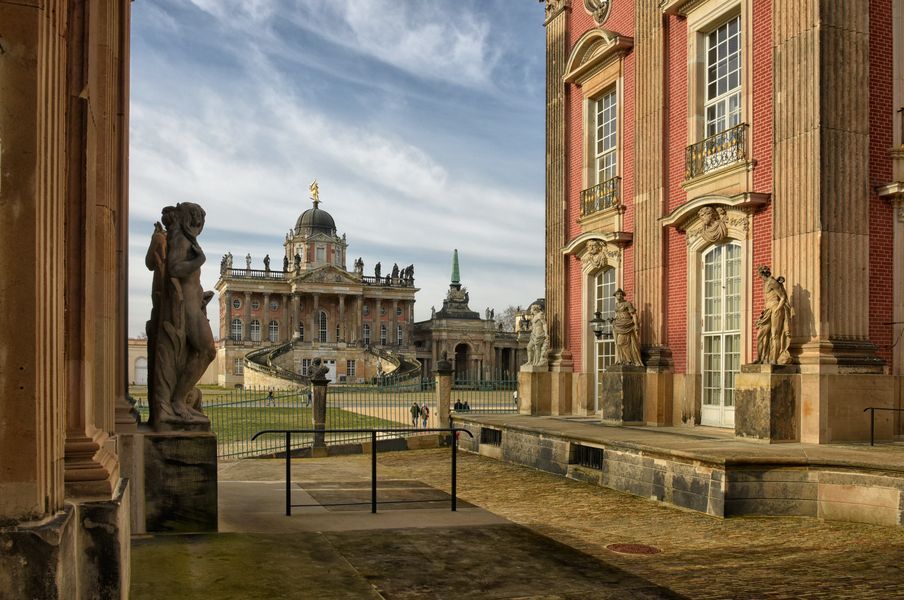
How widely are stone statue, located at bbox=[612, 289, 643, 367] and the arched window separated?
1.95m

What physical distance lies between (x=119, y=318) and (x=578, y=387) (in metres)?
14.2

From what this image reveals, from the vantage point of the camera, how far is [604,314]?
66.9 ft

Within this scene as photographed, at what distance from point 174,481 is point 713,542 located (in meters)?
5.70

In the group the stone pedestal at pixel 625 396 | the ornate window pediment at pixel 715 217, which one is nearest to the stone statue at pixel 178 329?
the ornate window pediment at pixel 715 217

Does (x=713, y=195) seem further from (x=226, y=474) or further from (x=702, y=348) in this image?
(x=226, y=474)

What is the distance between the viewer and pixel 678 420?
1698cm

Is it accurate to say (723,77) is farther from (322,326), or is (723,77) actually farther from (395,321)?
(395,321)

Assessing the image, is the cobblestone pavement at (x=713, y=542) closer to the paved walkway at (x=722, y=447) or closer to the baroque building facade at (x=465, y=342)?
the paved walkway at (x=722, y=447)

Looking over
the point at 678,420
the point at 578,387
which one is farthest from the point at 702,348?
the point at 578,387

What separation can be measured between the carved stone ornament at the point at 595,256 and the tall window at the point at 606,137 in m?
1.59

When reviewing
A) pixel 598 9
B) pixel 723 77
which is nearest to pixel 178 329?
pixel 723 77

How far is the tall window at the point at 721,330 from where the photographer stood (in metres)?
15.5

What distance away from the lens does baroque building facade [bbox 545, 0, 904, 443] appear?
13.2 metres

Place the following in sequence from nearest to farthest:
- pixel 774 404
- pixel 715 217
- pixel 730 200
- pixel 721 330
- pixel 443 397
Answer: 1. pixel 774 404
2. pixel 730 200
3. pixel 715 217
4. pixel 721 330
5. pixel 443 397
